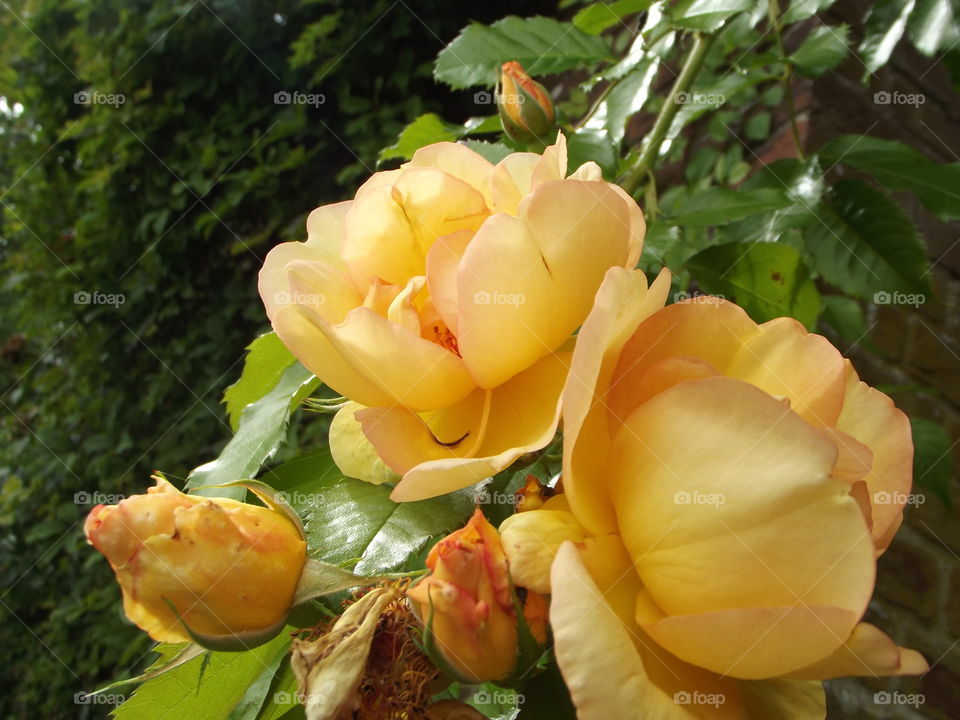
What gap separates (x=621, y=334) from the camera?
0.84 feet

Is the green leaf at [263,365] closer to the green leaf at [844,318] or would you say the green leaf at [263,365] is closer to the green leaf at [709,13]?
the green leaf at [709,13]

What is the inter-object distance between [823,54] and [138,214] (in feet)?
→ 5.01

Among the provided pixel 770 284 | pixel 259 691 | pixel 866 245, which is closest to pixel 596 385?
pixel 259 691

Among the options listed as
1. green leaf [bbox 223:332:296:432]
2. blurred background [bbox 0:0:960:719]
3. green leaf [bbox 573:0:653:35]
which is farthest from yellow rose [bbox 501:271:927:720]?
blurred background [bbox 0:0:960:719]

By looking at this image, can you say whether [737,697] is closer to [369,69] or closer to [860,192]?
[860,192]

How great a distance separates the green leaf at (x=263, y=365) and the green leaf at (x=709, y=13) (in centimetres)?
38

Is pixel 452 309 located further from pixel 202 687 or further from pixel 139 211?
pixel 139 211

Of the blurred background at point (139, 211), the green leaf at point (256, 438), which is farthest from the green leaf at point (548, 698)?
the blurred background at point (139, 211)

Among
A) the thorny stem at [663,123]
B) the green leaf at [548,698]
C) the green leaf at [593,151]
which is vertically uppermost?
the green leaf at [593,151]

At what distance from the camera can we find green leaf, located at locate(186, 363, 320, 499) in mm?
390

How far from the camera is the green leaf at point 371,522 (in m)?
0.30

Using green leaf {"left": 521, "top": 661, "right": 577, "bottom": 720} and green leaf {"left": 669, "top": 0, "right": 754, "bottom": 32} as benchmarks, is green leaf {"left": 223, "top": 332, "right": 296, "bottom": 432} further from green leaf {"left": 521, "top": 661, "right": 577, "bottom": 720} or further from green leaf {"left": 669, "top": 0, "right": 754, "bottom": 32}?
green leaf {"left": 669, "top": 0, "right": 754, "bottom": 32}

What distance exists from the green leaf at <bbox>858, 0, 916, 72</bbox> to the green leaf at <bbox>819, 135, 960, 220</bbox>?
0.06m

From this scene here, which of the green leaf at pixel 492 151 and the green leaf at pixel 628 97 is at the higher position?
the green leaf at pixel 492 151
